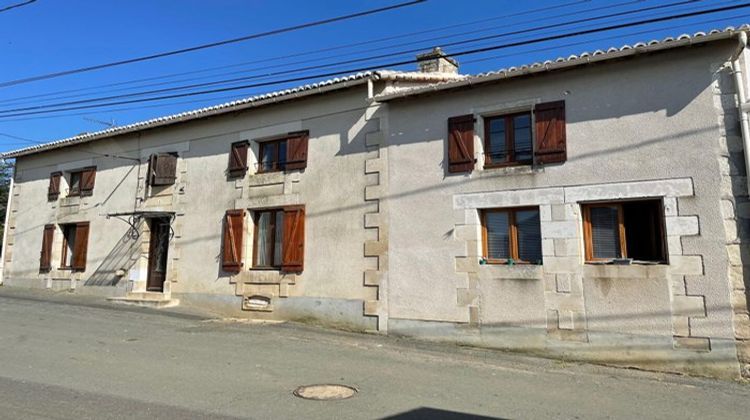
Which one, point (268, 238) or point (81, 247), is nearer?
point (268, 238)

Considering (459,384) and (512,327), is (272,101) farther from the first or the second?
(459,384)

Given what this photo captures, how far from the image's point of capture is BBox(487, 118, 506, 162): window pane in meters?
9.02

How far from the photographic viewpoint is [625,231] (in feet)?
26.2

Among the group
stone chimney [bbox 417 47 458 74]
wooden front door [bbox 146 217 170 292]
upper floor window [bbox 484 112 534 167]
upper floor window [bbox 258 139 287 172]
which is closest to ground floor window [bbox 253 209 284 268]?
upper floor window [bbox 258 139 287 172]

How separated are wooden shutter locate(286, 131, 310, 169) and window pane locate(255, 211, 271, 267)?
1.33 m

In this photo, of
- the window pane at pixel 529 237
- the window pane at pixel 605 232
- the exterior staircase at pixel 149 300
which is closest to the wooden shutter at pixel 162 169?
the exterior staircase at pixel 149 300

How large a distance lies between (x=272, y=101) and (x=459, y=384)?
24.7ft

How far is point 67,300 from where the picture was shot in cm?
1284

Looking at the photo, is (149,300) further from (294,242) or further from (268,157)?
(268,157)

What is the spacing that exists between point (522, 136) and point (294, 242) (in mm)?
4985

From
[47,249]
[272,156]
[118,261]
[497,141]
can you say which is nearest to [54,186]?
[47,249]

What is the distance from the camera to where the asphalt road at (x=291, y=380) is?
16.2 feet

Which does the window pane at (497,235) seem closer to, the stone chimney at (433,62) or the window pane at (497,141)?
the window pane at (497,141)

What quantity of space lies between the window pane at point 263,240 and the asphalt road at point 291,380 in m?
2.16
